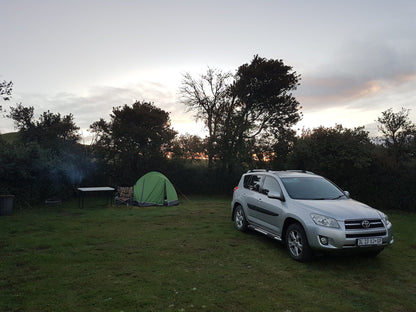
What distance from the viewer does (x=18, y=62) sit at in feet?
41.2

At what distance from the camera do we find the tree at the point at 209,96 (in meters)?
21.5

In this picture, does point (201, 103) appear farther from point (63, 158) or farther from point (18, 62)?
point (18, 62)

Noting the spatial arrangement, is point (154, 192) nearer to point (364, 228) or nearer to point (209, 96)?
point (209, 96)

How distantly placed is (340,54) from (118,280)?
13471mm

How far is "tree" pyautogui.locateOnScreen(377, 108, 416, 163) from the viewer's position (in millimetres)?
13868

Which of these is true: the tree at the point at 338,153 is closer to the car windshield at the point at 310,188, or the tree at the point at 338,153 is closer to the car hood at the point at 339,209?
the car windshield at the point at 310,188

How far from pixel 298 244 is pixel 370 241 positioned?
130cm

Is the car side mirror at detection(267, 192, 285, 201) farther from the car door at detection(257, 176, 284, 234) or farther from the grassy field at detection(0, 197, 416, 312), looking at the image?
the grassy field at detection(0, 197, 416, 312)

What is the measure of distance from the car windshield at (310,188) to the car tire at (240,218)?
199 cm

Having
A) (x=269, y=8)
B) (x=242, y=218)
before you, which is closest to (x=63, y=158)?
(x=242, y=218)

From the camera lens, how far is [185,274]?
489 centimetres

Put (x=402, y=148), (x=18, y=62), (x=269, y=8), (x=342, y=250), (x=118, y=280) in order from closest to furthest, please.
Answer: (x=118, y=280), (x=342, y=250), (x=269, y=8), (x=18, y=62), (x=402, y=148)

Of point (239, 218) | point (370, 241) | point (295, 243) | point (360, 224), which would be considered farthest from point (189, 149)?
point (370, 241)

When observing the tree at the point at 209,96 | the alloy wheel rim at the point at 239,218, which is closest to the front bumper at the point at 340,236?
the alloy wheel rim at the point at 239,218
